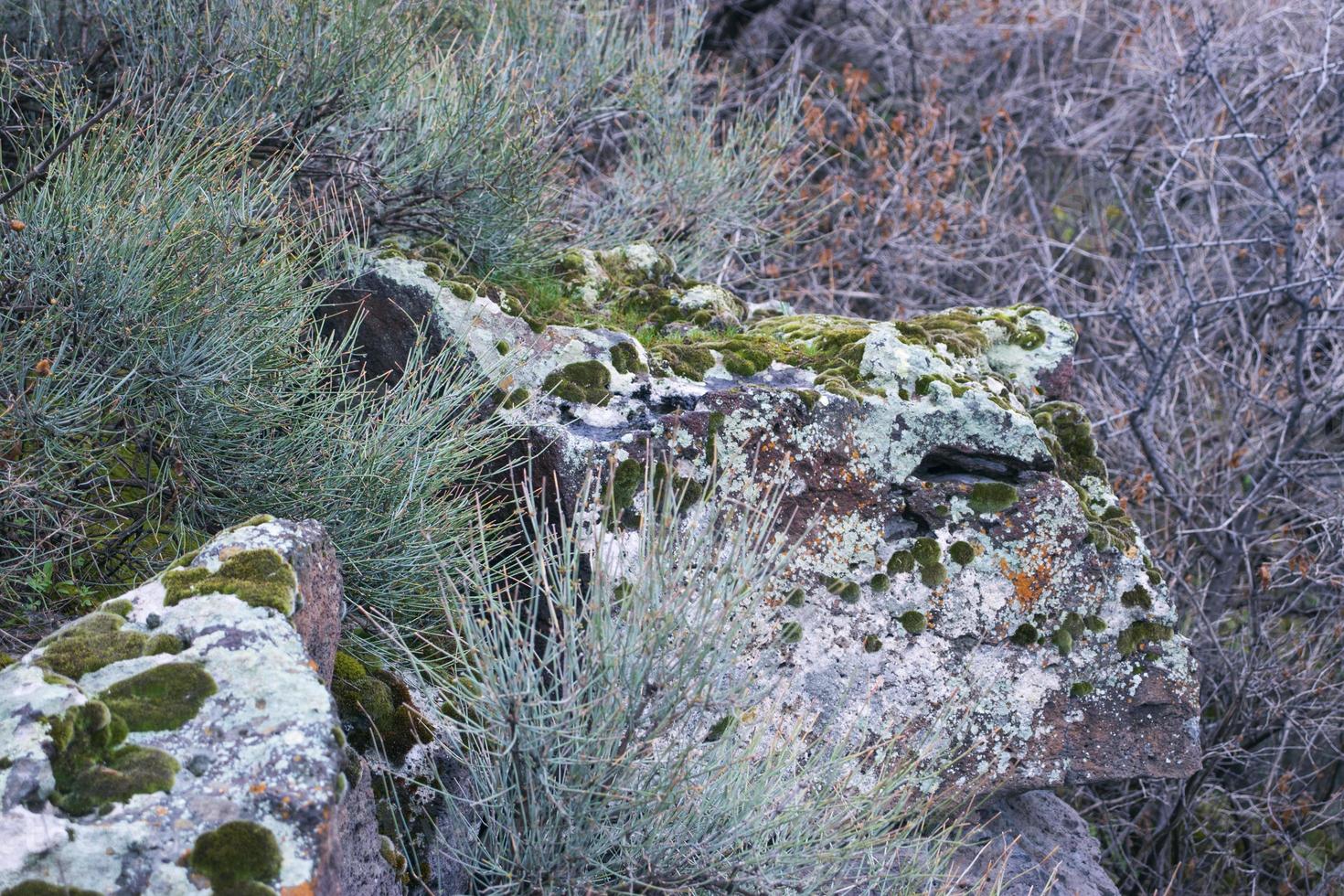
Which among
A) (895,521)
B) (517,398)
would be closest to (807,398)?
(895,521)

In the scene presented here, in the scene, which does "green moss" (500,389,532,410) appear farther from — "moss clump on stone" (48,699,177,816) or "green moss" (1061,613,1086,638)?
→ "green moss" (1061,613,1086,638)

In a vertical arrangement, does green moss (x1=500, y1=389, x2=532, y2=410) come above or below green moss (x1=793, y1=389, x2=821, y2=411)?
below

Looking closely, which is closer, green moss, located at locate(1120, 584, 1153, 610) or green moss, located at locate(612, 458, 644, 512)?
green moss, located at locate(612, 458, 644, 512)

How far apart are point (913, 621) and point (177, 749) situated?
2.26 metres

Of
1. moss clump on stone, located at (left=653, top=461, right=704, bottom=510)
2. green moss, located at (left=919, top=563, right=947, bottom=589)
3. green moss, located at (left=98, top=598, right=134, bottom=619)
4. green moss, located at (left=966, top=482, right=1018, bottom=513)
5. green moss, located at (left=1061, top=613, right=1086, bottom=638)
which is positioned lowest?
green moss, located at (left=1061, top=613, right=1086, bottom=638)

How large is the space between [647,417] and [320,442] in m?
0.99

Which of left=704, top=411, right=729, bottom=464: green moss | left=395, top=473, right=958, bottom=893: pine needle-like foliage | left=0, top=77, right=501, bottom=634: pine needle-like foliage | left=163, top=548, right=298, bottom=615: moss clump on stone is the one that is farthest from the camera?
left=704, top=411, right=729, bottom=464: green moss

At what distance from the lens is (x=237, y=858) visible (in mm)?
1878

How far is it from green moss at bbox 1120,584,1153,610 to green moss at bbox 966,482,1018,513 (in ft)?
1.70

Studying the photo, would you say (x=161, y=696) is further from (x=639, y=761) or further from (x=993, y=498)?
(x=993, y=498)

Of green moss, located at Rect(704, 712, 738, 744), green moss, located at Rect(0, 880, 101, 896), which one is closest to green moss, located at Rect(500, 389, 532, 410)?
green moss, located at Rect(704, 712, 738, 744)

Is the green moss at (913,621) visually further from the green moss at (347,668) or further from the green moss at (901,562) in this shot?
the green moss at (347,668)

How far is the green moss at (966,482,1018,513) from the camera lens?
3.67m

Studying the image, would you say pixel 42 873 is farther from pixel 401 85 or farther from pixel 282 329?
pixel 401 85
